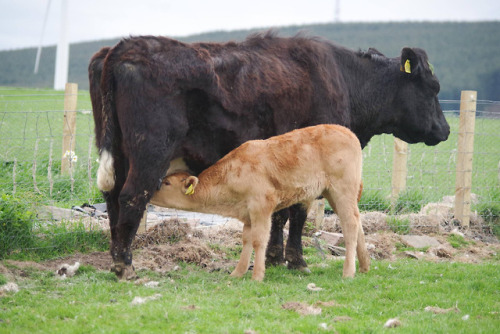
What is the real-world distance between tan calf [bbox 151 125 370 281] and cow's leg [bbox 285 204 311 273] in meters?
0.51

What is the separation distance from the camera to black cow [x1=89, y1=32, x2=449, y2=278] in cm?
627

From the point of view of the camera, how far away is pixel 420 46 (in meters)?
56.0

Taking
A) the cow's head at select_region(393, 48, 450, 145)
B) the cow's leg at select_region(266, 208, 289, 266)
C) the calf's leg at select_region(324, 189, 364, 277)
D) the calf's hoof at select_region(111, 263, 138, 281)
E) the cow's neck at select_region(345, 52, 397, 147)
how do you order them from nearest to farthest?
the calf's hoof at select_region(111, 263, 138, 281) < the calf's leg at select_region(324, 189, 364, 277) < the cow's leg at select_region(266, 208, 289, 266) < the cow's neck at select_region(345, 52, 397, 147) < the cow's head at select_region(393, 48, 450, 145)

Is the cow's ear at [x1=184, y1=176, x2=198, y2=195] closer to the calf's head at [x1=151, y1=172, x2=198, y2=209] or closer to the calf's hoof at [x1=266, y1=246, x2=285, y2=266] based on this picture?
the calf's head at [x1=151, y1=172, x2=198, y2=209]

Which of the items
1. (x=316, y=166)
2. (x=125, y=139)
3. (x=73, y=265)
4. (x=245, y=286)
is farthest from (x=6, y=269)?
(x=316, y=166)

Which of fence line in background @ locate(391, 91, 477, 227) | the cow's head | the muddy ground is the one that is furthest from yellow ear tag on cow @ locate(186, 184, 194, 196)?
fence line in background @ locate(391, 91, 477, 227)

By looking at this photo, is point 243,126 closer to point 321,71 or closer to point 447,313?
point 321,71

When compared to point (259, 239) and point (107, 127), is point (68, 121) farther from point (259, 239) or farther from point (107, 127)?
point (259, 239)

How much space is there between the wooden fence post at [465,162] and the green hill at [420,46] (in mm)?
39365

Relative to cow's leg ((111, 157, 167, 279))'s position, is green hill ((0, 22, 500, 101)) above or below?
below

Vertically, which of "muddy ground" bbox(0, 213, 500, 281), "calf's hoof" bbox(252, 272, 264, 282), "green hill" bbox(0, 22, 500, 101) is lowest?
"green hill" bbox(0, 22, 500, 101)

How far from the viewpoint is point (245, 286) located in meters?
6.33

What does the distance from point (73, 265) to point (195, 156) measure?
1893 millimetres

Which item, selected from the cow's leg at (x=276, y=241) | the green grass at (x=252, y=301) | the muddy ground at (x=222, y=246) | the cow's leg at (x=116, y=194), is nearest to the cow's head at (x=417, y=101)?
the muddy ground at (x=222, y=246)
